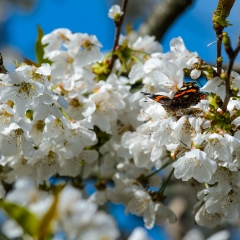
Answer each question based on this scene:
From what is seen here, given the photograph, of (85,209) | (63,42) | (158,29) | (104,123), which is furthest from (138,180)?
(158,29)

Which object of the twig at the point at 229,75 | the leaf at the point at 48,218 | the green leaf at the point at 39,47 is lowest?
the leaf at the point at 48,218

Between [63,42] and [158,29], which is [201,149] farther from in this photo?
[158,29]

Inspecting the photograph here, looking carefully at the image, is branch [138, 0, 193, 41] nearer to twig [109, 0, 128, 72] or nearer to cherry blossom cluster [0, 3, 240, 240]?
cherry blossom cluster [0, 3, 240, 240]

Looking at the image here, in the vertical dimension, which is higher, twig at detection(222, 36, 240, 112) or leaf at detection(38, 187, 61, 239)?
twig at detection(222, 36, 240, 112)

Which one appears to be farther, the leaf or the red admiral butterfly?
the red admiral butterfly

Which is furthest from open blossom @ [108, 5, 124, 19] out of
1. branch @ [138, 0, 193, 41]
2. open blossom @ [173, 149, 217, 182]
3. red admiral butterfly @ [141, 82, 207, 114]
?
open blossom @ [173, 149, 217, 182]

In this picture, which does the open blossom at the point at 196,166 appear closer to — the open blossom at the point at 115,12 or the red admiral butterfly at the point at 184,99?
the red admiral butterfly at the point at 184,99

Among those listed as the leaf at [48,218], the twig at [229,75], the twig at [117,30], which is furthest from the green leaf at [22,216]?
the twig at [117,30]

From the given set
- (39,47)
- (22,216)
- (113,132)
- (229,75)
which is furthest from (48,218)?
(39,47)
